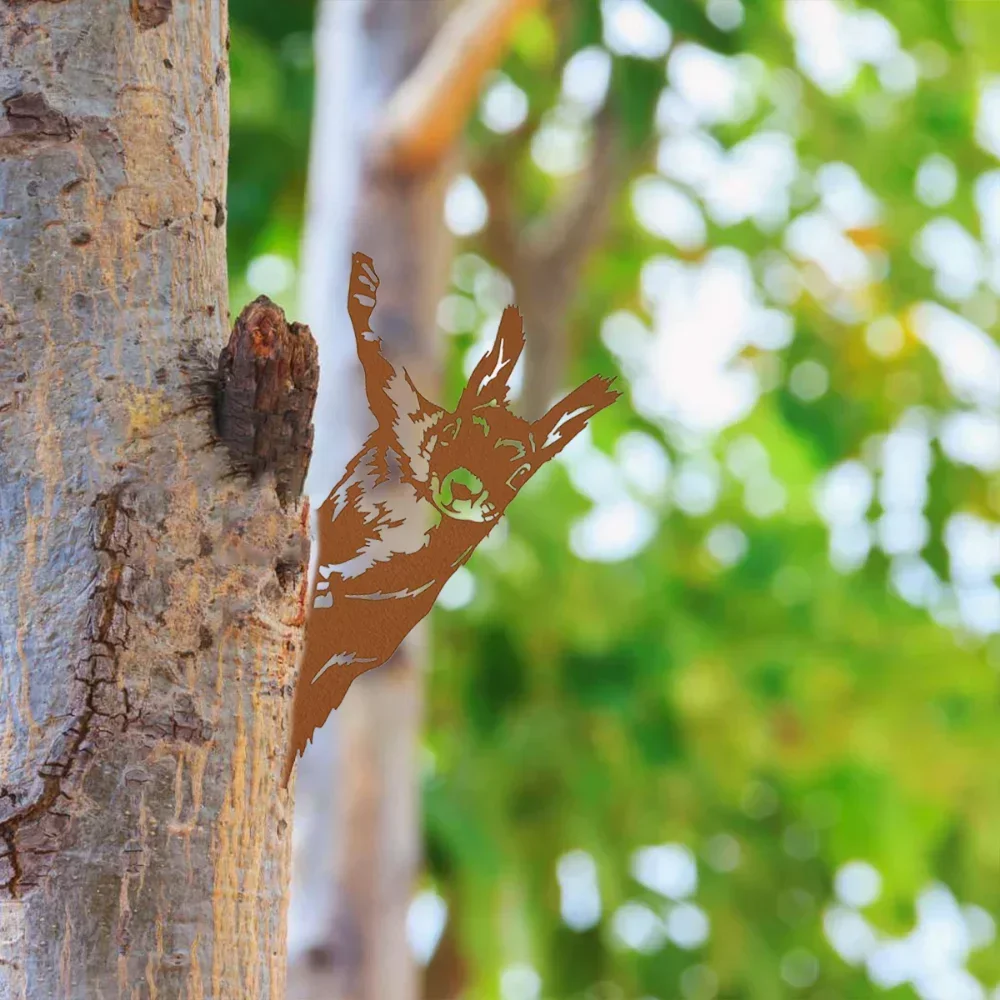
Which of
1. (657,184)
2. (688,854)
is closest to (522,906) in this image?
(688,854)

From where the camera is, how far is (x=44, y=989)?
341mm

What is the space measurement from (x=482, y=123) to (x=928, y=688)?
1.04 metres

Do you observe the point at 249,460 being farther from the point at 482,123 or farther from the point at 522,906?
the point at 482,123

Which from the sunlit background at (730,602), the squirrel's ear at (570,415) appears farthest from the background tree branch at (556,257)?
the squirrel's ear at (570,415)

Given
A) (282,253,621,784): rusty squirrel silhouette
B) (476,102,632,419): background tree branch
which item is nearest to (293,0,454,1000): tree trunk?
(476,102,632,419): background tree branch

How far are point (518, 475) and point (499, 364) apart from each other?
35mm

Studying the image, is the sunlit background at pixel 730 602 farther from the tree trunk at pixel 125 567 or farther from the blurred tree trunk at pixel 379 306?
the tree trunk at pixel 125 567

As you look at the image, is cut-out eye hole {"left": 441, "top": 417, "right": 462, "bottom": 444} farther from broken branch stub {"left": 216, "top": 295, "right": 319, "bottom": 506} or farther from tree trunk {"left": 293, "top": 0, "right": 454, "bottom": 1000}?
tree trunk {"left": 293, "top": 0, "right": 454, "bottom": 1000}

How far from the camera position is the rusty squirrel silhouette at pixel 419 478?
411 mm

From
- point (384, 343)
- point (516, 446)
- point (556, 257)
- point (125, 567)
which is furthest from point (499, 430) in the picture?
point (556, 257)

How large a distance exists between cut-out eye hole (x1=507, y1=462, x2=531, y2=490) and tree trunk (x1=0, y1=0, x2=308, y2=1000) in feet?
0.23

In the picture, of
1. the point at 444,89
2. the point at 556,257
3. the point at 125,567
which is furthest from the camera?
the point at 556,257

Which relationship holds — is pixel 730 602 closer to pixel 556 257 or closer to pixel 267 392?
pixel 556 257

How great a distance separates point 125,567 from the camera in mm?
362
